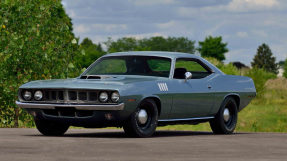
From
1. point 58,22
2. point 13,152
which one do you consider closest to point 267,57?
point 58,22

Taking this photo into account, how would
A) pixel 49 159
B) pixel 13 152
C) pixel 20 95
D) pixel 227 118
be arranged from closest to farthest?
pixel 49 159 → pixel 13 152 → pixel 20 95 → pixel 227 118

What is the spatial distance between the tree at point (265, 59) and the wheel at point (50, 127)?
518 feet

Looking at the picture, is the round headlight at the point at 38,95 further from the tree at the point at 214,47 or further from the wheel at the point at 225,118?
the tree at the point at 214,47

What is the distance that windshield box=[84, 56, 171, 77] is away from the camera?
42.2 ft

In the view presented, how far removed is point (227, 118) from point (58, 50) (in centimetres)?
698

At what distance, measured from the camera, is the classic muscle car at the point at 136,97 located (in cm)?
1134

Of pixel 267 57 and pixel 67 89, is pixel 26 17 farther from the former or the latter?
pixel 267 57

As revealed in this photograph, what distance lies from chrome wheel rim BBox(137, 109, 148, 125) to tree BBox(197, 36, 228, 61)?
133270 mm

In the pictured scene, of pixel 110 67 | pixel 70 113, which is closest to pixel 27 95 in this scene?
pixel 70 113

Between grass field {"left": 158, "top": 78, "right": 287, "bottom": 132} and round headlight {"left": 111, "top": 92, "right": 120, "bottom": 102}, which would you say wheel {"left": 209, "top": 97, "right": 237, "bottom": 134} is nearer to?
round headlight {"left": 111, "top": 92, "right": 120, "bottom": 102}

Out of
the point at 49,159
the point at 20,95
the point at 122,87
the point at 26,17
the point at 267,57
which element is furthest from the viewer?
the point at 267,57

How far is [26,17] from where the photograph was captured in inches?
775

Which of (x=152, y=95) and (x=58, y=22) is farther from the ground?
(x=58, y=22)

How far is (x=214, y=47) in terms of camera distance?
147 metres
